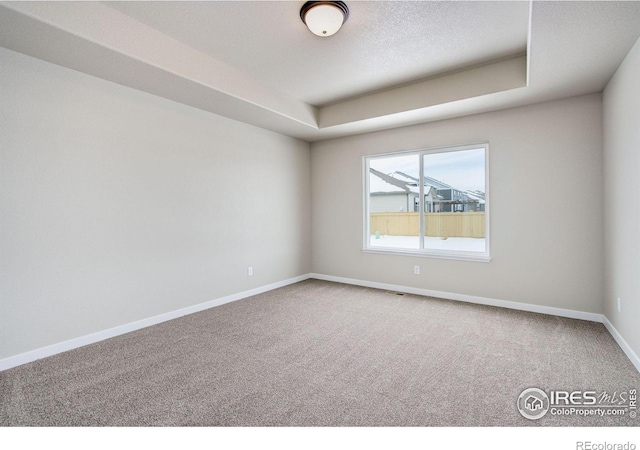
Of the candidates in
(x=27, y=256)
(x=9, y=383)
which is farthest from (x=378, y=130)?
(x=9, y=383)

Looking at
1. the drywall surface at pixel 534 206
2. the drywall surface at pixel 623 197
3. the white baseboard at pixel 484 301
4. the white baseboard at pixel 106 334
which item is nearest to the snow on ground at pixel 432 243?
the drywall surface at pixel 534 206

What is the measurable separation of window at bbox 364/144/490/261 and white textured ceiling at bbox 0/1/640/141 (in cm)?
66

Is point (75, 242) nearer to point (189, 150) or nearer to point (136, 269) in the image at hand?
point (136, 269)

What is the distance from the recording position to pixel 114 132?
306 cm

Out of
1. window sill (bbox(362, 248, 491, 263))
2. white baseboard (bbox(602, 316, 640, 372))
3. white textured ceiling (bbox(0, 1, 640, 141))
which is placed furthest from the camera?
window sill (bbox(362, 248, 491, 263))

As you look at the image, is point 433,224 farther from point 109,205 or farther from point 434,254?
point 109,205

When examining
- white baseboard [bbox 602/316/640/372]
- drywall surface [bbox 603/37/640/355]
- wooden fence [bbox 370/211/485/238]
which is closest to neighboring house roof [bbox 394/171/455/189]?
wooden fence [bbox 370/211/485/238]

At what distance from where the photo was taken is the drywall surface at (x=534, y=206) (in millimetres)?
3348

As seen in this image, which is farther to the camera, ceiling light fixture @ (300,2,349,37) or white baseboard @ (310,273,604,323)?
white baseboard @ (310,273,604,323)

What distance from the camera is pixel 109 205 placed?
3.03 m

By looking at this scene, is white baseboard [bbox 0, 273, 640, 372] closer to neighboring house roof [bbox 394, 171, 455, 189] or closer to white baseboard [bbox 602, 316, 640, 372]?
white baseboard [bbox 602, 316, 640, 372]

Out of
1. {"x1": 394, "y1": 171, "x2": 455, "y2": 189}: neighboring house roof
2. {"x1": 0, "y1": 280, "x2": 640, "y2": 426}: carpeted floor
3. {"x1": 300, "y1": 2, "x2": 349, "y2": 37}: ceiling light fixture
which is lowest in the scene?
{"x1": 0, "y1": 280, "x2": 640, "y2": 426}: carpeted floor

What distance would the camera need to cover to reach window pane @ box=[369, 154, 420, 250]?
466cm

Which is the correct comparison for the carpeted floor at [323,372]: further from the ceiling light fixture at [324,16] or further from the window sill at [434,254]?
the ceiling light fixture at [324,16]
